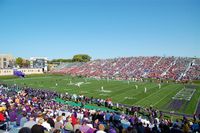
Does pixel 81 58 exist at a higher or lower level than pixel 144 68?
higher

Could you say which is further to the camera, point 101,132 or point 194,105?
point 194,105

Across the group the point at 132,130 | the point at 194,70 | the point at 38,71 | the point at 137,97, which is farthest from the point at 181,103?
the point at 38,71

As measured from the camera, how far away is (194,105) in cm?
3184

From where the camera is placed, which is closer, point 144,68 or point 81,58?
point 144,68

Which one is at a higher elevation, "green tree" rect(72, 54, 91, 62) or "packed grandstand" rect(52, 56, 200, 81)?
"green tree" rect(72, 54, 91, 62)

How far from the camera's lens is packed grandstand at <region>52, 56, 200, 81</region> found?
236ft

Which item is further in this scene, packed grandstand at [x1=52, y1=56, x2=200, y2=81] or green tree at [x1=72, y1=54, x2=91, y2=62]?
green tree at [x1=72, y1=54, x2=91, y2=62]

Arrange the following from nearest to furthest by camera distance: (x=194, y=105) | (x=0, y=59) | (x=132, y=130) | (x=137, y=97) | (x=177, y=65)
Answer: (x=132, y=130), (x=194, y=105), (x=137, y=97), (x=177, y=65), (x=0, y=59)

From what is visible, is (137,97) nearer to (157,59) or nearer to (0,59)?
(157,59)

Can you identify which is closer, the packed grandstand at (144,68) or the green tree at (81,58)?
the packed grandstand at (144,68)

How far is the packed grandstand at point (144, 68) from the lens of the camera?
72.0m

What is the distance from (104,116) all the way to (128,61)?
269 feet

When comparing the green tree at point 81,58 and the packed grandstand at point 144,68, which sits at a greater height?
the green tree at point 81,58

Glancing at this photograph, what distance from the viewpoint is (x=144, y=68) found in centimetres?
8462
